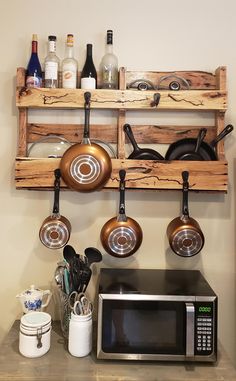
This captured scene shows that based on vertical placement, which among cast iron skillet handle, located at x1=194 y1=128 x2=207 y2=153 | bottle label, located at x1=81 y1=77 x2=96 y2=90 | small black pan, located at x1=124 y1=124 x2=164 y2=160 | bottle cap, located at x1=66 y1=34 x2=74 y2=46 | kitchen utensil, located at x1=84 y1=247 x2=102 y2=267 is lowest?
kitchen utensil, located at x1=84 y1=247 x2=102 y2=267

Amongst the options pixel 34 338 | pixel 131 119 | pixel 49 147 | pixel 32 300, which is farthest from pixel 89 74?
pixel 34 338

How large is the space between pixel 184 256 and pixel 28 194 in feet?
2.61

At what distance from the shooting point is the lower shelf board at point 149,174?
5.26 ft

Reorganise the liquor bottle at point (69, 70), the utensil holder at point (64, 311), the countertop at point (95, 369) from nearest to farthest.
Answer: the countertop at point (95, 369) < the utensil holder at point (64, 311) < the liquor bottle at point (69, 70)

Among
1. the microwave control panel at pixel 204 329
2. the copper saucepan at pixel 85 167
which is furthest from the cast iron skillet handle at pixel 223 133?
the microwave control panel at pixel 204 329

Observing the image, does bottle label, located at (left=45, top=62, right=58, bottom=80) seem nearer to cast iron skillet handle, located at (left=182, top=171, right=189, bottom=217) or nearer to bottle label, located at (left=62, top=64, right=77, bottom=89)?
bottle label, located at (left=62, top=64, right=77, bottom=89)

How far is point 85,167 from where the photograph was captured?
5.18 ft

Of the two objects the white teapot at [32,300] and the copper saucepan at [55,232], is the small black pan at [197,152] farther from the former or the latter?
the white teapot at [32,300]

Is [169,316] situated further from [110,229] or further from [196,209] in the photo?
[196,209]

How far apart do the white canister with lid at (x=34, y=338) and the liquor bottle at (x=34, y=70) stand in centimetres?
103

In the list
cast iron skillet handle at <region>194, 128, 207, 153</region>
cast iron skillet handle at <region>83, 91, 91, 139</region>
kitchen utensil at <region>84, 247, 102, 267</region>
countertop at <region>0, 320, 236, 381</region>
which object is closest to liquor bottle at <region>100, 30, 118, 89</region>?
cast iron skillet handle at <region>83, 91, 91, 139</region>

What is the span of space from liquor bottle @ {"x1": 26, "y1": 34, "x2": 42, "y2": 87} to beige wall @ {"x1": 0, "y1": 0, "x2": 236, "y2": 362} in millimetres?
72

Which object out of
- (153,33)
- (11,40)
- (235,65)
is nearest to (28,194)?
(11,40)

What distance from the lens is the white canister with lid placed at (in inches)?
55.2
